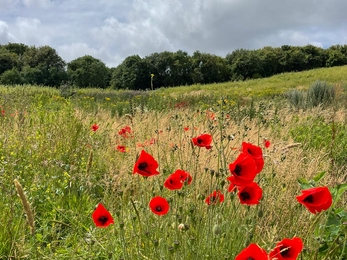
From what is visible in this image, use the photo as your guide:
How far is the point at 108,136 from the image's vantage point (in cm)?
486

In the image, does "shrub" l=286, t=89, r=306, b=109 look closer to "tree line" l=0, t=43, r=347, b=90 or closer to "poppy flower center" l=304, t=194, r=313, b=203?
"poppy flower center" l=304, t=194, r=313, b=203

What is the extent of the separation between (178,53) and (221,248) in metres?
49.8

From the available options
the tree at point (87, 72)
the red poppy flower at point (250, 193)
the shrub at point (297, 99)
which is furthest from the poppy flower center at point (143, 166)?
the tree at point (87, 72)

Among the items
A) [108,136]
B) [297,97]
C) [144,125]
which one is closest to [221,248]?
[108,136]

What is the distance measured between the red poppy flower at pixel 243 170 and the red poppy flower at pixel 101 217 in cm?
56

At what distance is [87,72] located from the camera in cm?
4747

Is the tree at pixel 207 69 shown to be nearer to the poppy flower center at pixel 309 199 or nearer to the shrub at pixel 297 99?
the shrub at pixel 297 99

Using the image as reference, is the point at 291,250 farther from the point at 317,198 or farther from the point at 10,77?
the point at 10,77

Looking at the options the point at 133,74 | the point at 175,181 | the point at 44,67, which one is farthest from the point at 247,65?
the point at 175,181

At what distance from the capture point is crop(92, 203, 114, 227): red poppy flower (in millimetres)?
1331

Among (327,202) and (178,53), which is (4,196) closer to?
(327,202)

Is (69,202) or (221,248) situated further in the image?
(69,202)

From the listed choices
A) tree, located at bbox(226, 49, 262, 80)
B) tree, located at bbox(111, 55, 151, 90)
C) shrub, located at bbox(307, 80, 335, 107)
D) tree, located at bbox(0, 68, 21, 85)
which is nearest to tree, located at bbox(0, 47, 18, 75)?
tree, located at bbox(0, 68, 21, 85)

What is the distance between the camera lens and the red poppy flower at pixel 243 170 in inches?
42.2
